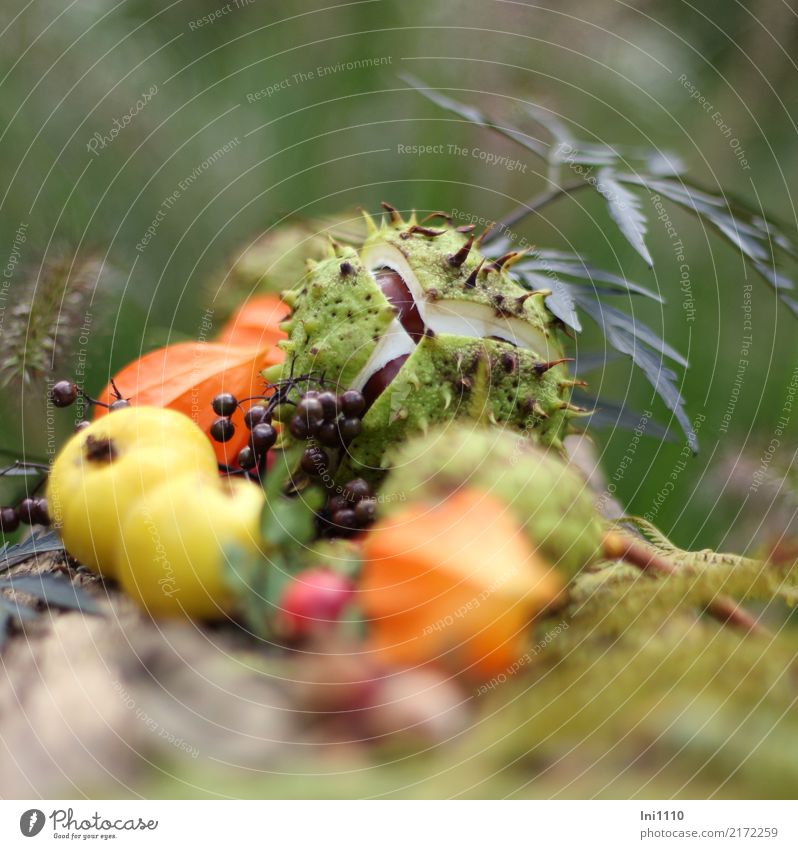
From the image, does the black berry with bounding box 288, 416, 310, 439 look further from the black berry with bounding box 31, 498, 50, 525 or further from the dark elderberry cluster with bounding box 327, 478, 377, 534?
the black berry with bounding box 31, 498, 50, 525

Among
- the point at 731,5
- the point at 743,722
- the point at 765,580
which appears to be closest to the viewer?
the point at 743,722

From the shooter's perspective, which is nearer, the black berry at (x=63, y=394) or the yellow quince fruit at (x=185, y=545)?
the yellow quince fruit at (x=185, y=545)

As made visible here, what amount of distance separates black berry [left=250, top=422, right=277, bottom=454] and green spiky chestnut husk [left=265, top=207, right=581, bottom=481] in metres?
0.03

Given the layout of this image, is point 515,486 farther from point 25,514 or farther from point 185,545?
point 25,514

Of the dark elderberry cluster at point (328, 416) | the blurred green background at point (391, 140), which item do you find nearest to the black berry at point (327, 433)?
the dark elderberry cluster at point (328, 416)

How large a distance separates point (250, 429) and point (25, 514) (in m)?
0.13

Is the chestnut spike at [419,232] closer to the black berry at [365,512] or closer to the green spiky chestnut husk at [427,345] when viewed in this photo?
the green spiky chestnut husk at [427,345]

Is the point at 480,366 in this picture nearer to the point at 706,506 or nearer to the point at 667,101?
the point at 706,506

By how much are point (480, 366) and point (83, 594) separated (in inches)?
7.5

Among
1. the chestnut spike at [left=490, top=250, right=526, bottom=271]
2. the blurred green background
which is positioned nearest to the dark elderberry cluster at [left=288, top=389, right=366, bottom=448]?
the chestnut spike at [left=490, top=250, right=526, bottom=271]

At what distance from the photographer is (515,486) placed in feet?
1.09

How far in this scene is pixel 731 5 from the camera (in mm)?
604

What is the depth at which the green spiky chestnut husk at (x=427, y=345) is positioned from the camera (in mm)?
381
